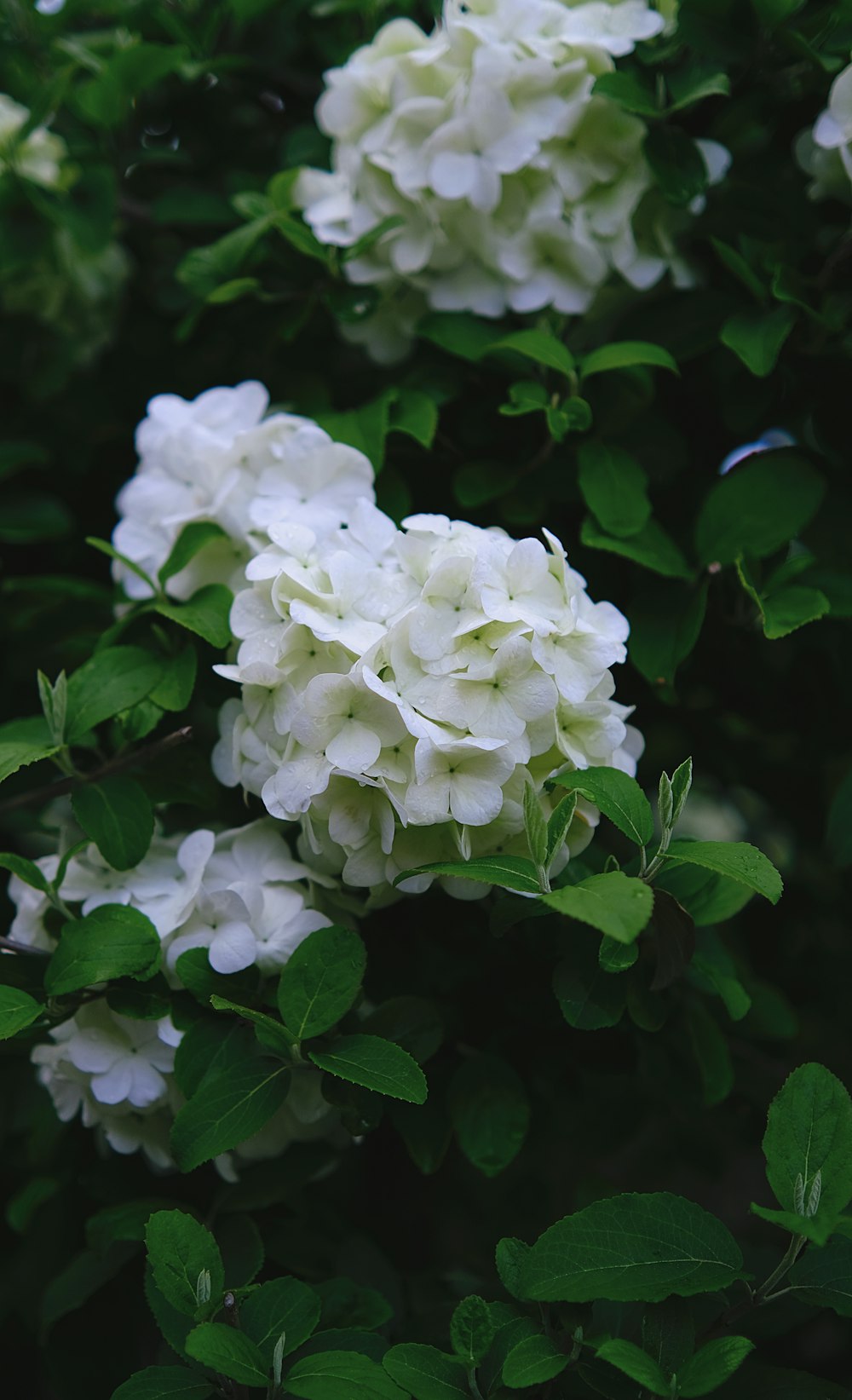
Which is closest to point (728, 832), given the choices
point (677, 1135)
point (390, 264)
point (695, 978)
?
point (677, 1135)

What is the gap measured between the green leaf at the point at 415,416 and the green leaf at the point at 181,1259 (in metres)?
0.76

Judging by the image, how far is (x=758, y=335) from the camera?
3.90 feet

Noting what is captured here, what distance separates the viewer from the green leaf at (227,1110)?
904mm

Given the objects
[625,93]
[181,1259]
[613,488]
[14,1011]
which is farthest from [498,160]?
[181,1259]

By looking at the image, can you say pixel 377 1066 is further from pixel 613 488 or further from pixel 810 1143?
pixel 613 488

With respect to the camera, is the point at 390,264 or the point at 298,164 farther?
the point at 298,164

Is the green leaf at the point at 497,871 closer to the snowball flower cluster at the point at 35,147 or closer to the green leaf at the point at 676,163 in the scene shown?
the green leaf at the point at 676,163

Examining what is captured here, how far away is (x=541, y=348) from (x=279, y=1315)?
94cm

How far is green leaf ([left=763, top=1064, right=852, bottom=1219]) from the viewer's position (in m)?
0.84

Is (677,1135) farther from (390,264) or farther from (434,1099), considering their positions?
(390,264)

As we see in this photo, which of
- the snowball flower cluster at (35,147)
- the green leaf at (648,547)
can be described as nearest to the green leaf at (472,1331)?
the green leaf at (648,547)

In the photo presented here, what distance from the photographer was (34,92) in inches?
59.7

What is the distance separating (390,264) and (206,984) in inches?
33.4

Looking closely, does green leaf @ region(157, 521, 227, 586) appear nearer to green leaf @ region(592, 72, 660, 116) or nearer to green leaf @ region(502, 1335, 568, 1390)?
Result: green leaf @ region(592, 72, 660, 116)
